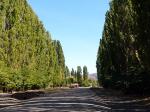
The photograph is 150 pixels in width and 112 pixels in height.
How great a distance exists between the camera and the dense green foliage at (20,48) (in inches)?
2458

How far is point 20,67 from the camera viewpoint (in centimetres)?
6912

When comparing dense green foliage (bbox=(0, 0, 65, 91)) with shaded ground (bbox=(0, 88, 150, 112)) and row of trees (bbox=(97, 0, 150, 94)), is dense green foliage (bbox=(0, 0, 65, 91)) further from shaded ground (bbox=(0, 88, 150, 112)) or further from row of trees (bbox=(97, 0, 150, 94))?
shaded ground (bbox=(0, 88, 150, 112))

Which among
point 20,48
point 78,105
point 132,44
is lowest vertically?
point 78,105

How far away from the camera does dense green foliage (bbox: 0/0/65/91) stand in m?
62.4

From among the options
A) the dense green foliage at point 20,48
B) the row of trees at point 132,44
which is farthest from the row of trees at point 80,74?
the row of trees at point 132,44

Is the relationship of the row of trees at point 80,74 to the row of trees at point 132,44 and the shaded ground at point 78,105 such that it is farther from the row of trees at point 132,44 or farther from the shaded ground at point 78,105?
the shaded ground at point 78,105

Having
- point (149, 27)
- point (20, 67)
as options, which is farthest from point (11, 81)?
point (149, 27)

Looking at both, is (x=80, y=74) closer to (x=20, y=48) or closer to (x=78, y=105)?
(x=20, y=48)

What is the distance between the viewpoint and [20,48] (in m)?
68.9

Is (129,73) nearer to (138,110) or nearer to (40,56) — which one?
(138,110)

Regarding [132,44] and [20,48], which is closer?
[132,44]

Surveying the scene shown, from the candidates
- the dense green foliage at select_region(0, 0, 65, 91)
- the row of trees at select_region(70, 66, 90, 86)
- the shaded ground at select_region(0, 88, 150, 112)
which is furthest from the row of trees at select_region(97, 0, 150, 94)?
the row of trees at select_region(70, 66, 90, 86)

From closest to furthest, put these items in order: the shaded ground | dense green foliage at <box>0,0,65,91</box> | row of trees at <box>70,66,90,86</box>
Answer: the shaded ground, dense green foliage at <box>0,0,65,91</box>, row of trees at <box>70,66,90,86</box>

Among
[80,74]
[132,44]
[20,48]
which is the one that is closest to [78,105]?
[132,44]
